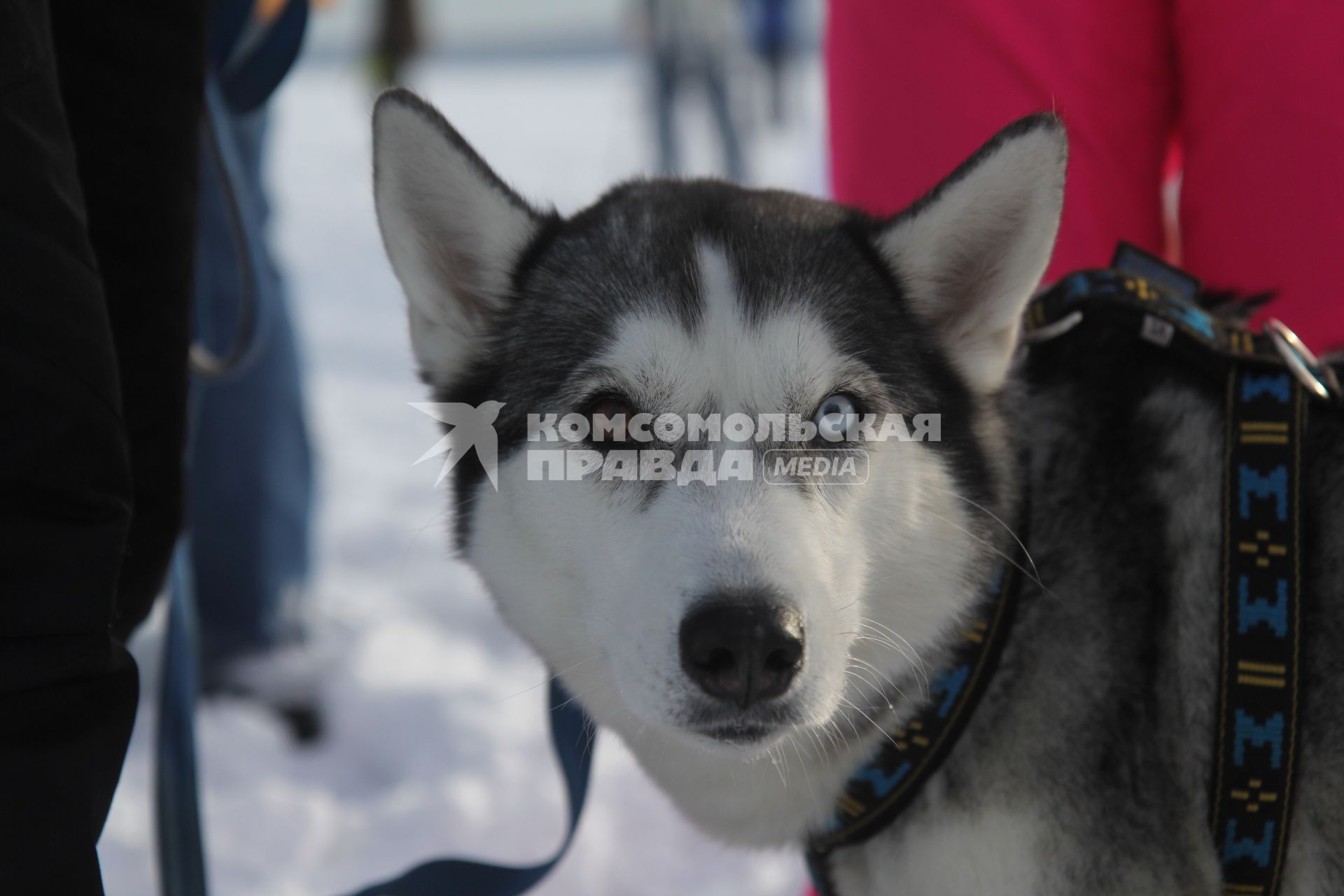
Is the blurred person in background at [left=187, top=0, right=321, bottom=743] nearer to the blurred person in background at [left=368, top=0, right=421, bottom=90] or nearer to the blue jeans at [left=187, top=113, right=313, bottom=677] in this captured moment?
the blue jeans at [left=187, top=113, right=313, bottom=677]

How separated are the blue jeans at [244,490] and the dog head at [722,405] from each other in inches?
56.3

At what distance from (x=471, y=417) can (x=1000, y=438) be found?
0.82m

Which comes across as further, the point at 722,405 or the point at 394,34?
the point at 394,34

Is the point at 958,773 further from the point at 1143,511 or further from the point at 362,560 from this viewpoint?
the point at 362,560

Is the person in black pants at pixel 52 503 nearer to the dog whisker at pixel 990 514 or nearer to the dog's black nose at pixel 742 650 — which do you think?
the dog's black nose at pixel 742 650

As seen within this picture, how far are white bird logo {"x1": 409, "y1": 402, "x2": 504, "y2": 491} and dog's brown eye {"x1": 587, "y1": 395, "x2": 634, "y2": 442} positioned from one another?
199 millimetres

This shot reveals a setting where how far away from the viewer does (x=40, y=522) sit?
103 centimetres

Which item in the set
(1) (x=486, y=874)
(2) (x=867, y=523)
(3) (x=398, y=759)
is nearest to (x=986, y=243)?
(2) (x=867, y=523)

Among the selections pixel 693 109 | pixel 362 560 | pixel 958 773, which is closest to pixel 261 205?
pixel 362 560

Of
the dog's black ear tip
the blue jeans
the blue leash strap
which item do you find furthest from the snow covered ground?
the blue leash strap

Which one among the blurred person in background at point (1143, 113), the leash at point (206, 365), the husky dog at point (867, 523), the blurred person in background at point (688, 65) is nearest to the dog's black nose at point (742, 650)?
the husky dog at point (867, 523)

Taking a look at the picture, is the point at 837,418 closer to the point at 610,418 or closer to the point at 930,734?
the point at 610,418

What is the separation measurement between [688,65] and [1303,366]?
5.68 meters

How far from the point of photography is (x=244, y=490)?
2953 millimetres
